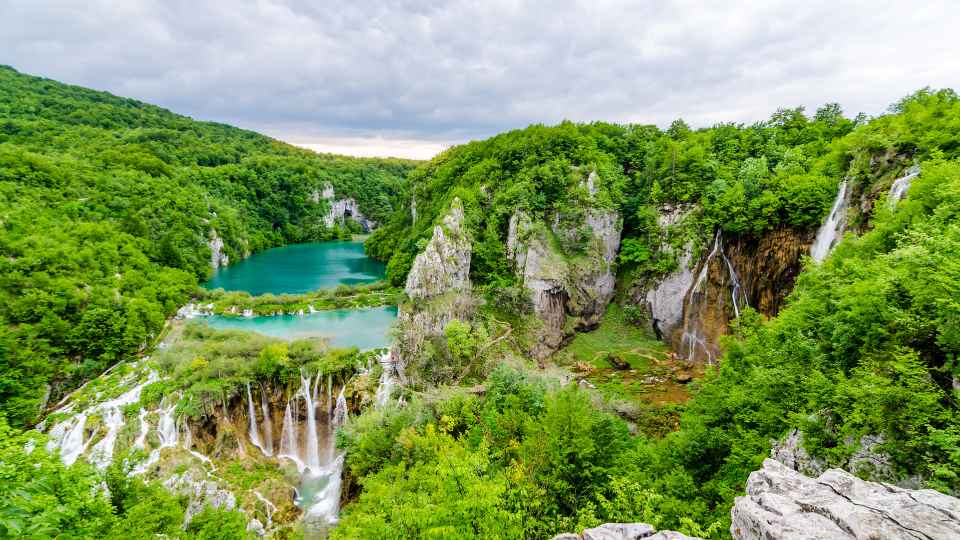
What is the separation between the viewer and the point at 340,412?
21.5 metres

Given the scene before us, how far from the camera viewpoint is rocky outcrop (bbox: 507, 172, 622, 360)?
29.3 metres

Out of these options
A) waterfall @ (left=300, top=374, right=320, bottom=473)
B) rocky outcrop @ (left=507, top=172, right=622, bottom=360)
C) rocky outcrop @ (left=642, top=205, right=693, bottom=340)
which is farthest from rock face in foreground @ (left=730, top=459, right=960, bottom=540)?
rocky outcrop @ (left=642, top=205, right=693, bottom=340)

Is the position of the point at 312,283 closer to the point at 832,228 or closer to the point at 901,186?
the point at 832,228

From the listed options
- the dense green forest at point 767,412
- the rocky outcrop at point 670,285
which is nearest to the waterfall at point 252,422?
the dense green forest at point 767,412

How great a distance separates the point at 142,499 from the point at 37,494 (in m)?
8.25

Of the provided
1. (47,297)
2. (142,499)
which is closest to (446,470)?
(142,499)

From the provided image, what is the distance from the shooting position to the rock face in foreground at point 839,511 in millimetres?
4301

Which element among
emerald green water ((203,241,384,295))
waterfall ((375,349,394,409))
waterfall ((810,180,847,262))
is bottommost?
waterfall ((375,349,394,409))

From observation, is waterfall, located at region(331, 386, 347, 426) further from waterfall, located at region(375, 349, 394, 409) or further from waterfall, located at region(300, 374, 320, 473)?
waterfall, located at region(375, 349, 394, 409)

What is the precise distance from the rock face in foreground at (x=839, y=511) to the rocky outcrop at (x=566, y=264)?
22.7 m

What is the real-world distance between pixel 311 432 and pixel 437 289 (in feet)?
38.7

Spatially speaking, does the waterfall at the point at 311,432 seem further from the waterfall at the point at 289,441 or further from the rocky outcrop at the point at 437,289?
the rocky outcrop at the point at 437,289

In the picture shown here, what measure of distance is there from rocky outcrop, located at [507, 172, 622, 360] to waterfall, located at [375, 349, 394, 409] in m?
10.5

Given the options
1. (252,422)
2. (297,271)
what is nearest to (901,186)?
(252,422)
